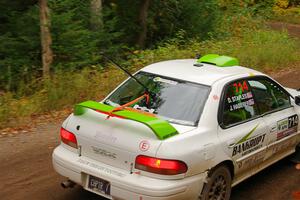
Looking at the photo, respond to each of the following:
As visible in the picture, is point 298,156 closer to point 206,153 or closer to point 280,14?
point 206,153

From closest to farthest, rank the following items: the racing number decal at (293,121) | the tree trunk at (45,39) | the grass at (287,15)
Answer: the racing number decal at (293,121), the tree trunk at (45,39), the grass at (287,15)

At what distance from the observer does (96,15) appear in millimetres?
16406

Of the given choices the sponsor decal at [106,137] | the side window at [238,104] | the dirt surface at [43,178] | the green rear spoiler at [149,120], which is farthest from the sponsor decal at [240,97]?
the sponsor decal at [106,137]

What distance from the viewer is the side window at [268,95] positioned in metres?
5.94

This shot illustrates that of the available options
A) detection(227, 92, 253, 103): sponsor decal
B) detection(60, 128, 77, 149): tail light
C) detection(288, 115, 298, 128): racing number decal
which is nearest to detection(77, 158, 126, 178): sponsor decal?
detection(60, 128, 77, 149): tail light

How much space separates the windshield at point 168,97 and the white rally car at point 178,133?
1 cm

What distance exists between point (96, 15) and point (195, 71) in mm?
11218

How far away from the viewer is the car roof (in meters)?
5.55

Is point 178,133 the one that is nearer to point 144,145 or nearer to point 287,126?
point 144,145

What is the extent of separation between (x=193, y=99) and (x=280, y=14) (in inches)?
1552

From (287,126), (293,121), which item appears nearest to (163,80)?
(287,126)

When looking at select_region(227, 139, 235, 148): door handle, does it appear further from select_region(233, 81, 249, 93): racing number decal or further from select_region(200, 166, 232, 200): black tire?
select_region(233, 81, 249, 93): racing number decal

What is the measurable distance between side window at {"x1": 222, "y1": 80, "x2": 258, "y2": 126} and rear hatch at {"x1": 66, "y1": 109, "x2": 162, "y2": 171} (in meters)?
1.10

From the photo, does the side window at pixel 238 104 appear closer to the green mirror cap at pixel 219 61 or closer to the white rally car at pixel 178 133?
the white rally car at pixel 178 133
